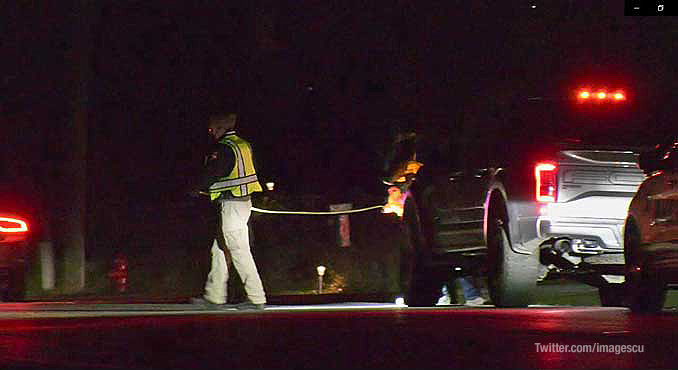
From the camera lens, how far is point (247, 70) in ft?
87.7

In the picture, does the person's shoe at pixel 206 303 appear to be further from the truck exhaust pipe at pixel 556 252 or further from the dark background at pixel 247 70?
the dark background at pixel 247 70

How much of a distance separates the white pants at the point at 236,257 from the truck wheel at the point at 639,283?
3287 mm

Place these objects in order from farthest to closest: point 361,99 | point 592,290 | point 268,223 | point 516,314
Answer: point 361,99
point 268,223
point 592,290
point 516,314

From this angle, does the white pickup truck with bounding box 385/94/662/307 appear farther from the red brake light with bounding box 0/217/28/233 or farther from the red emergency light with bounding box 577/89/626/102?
the red brake light with bounding box 0/217/28/233

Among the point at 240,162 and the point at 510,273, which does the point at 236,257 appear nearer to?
the point at 240,162

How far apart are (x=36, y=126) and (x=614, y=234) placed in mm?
16584

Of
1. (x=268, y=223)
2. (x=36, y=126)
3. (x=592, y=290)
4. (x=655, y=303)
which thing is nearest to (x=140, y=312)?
(x=655, y=303)

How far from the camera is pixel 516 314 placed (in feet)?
38.0

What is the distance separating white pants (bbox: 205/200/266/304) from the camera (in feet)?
45.3

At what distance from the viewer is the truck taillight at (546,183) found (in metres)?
12.5

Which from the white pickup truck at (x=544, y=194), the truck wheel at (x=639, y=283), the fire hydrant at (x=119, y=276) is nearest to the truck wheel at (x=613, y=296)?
the white pickup truck at (x=544, y=194)

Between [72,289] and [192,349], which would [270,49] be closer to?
[72,289]

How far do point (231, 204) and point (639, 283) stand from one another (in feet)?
12.3
